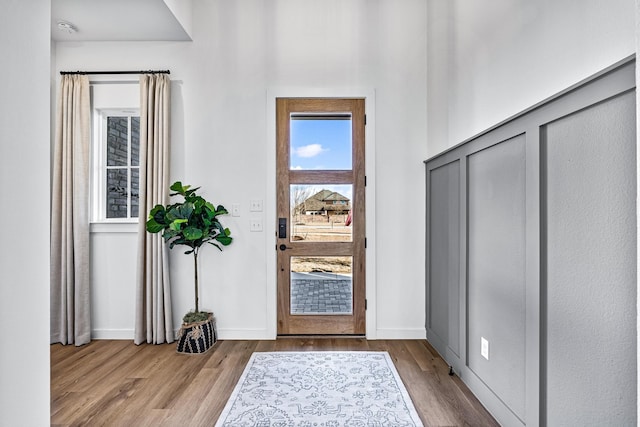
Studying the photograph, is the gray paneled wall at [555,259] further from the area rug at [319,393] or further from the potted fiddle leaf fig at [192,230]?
the potted fiddle leaf fig at [192,230]

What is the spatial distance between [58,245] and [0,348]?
7.56ft

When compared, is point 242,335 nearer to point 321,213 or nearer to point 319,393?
point 319,393

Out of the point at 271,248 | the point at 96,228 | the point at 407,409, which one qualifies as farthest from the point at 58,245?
the point at 407,409

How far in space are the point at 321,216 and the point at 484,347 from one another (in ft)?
5.64

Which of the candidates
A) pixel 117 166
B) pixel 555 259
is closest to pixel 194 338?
pixel 117 166

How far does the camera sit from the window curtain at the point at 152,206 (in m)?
3.12

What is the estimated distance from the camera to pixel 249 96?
3279mm

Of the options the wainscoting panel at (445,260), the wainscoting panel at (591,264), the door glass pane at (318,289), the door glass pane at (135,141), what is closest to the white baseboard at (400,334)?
the wainscoting panel at (445,260)

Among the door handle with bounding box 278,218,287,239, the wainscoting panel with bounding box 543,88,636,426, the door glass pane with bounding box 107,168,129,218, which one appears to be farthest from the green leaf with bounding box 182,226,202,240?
the wainscoting panel with bounding box 543,88,636,426

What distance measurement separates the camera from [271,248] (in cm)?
327

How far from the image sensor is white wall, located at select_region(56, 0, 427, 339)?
3.27 m

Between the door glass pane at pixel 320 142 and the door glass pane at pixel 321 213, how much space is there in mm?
215

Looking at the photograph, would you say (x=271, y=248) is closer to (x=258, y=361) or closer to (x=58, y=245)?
(x=258, y=361)

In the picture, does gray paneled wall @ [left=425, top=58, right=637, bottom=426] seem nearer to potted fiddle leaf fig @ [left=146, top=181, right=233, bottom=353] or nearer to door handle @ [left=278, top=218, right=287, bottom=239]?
door handle @ [left=278, top=218, right=287, bottom=239]
